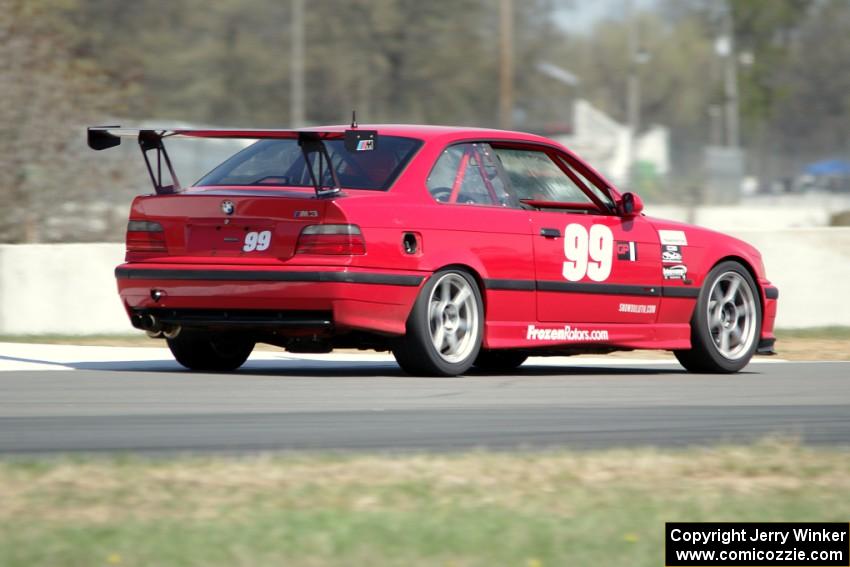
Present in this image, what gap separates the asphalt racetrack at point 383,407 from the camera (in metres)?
6.61

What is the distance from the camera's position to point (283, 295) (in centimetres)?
870

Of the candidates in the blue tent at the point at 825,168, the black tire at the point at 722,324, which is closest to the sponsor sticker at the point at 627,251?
the black tire at the point at 722,324

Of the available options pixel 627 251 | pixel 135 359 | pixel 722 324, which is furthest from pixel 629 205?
pixel 135 359

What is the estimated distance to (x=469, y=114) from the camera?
2628 inches

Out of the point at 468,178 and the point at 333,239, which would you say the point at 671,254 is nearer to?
the point at 468,178

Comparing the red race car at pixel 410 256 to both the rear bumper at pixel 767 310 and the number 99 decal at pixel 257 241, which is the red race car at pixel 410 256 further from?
the rear bumper at pixel 767 310

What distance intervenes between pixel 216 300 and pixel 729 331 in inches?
145

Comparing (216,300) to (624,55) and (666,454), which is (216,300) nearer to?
(666,454)

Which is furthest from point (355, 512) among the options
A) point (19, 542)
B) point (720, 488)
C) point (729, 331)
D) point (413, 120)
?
point (413, 120)

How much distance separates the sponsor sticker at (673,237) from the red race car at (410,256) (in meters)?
0.01

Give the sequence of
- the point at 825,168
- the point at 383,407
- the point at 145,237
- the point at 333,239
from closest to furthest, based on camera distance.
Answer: the point at 383,407 < the point at 333,239 < the point at 145,237 < the point at 825,168

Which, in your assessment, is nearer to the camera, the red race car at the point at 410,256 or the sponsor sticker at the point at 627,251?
the red race car at the point at 410,256

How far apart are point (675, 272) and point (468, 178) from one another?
1.67m

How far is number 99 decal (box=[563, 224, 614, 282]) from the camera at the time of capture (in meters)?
9.83
